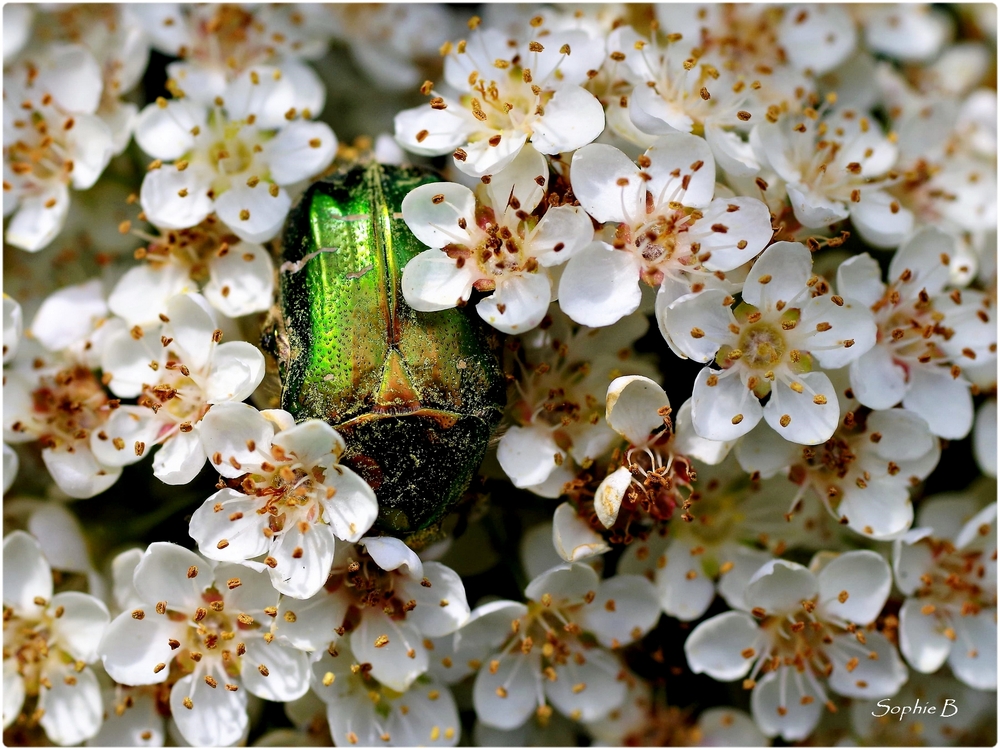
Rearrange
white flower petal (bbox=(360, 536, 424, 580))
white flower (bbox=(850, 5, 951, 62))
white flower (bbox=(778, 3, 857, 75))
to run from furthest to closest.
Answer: white flower (bbox=(850, 5, 951, 62)) < white flower (bbox=(778, 3, 857, 75)) < white flower petal (bbox=(360, 536, 424, 580))

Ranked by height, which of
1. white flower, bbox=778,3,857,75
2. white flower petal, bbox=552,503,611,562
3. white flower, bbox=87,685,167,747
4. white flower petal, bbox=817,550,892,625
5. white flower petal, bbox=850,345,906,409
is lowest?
white flower, bbox=87,685,167,747

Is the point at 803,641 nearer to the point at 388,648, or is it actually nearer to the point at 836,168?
the point at 388,648

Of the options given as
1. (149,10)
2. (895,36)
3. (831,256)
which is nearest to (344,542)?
(831,256)

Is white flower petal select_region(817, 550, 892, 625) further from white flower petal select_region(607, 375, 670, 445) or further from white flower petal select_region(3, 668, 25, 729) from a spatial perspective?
white flower petal select_region(3, 668, 25, 729)

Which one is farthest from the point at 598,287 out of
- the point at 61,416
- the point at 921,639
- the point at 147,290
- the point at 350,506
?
the point at 61,416

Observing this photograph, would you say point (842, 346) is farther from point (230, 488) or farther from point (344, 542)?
point (230, 488)

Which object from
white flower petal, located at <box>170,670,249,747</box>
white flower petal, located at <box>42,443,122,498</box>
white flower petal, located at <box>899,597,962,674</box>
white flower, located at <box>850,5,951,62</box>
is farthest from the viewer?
white flower, located at <box>850,5,951,62</box>

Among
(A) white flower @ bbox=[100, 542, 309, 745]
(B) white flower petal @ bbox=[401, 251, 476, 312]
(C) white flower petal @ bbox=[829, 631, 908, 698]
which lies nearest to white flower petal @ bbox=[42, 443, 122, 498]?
(A) white flower @ bbox=[100, 542, 309, 745]
